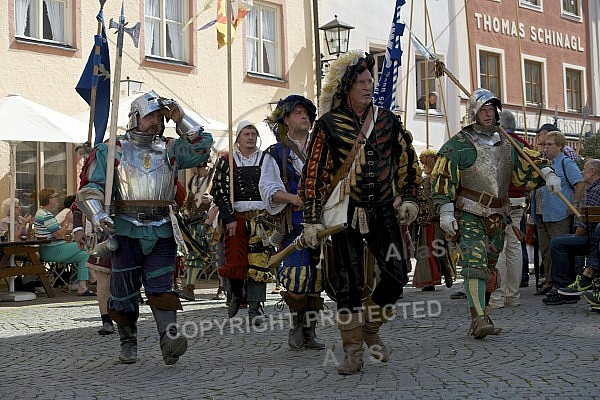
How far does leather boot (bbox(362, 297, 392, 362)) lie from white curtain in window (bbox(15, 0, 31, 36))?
10.8 metres

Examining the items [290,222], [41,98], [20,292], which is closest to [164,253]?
[290,222]

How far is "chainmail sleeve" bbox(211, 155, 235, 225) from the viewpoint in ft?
29.7

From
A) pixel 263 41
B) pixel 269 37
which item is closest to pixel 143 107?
pixel 263 41

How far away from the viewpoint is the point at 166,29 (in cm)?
1828

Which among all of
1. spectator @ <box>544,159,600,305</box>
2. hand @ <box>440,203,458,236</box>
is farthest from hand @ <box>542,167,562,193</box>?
spectator @ <box>544,159,600,305</box>

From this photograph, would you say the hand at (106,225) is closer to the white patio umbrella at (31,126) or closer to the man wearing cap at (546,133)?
the white patio umbrella at (31,126)

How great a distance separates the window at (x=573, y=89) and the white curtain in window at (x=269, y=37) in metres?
12.9

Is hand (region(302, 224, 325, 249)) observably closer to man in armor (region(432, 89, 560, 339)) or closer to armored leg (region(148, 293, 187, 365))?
armored leg (region(148, 293, 187, 365))

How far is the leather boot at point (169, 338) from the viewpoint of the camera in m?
6.84

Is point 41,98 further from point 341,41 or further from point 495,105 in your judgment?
point 495,105

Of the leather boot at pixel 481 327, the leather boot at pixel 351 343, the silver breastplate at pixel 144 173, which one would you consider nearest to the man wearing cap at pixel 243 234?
the silver breastplate at pixel 144 173

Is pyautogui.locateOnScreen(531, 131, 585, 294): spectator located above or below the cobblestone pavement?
above

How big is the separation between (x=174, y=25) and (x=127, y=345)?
12123mm

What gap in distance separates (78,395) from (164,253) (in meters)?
1.44
